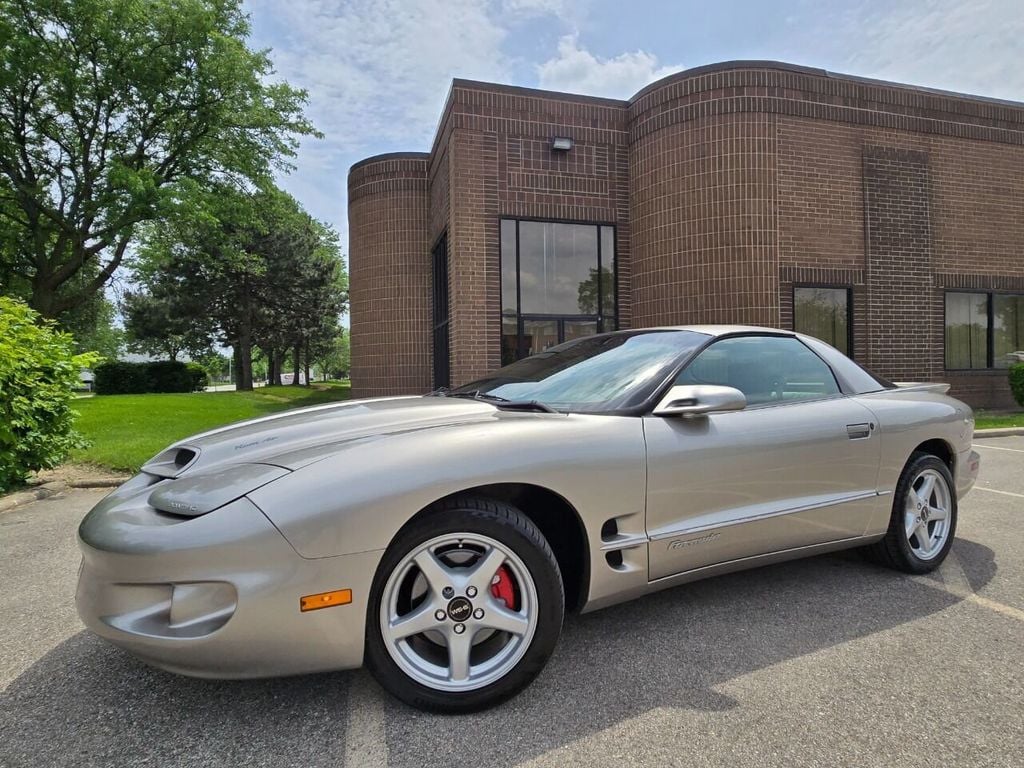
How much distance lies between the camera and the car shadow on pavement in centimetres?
188

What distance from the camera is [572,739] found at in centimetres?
193

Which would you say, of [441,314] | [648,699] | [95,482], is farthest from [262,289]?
[648,699]

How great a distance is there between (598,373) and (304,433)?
138cm

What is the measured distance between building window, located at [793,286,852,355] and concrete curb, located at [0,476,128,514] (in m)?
10.2

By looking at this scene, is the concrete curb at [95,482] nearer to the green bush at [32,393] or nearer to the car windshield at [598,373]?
the green bush at [32,393]

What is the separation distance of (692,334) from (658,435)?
80cm

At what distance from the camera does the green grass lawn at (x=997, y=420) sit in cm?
983

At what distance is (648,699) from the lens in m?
2.16

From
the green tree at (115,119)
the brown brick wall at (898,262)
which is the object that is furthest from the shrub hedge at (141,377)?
the brown brick wall at (898,262)

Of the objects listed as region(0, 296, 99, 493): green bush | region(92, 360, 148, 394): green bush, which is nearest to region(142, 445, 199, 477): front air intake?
region(0, 296, 99, 493): green bush

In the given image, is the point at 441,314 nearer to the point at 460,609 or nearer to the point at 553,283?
the point at 553,283

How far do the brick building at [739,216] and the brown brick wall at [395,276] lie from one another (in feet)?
2.76

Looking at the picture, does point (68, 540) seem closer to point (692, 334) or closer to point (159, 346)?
point (692, 334)

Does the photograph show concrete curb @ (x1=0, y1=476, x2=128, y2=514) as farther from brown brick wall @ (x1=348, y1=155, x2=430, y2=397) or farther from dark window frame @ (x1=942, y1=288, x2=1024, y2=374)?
dark window frame @ (x1=942, y1=288, x2=1024, y2=374)
